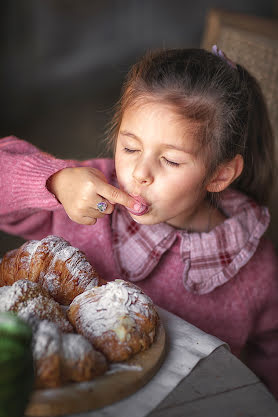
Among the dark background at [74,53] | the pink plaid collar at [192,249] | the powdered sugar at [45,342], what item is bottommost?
the dark background at [74,53]

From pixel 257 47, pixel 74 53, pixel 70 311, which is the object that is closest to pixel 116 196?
pixel 70 311

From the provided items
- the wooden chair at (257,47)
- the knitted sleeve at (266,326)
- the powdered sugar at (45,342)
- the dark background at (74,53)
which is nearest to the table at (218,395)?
the powdered sugar at (45,342)

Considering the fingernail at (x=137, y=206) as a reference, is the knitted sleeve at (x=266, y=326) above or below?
below

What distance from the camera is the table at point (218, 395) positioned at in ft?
2.37

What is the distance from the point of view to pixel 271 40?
1.97 m

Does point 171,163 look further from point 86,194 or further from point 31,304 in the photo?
point 31,304

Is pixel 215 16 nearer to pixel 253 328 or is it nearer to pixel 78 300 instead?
pixel 253 328

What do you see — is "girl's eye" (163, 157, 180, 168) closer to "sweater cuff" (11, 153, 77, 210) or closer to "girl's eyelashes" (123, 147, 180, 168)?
"girl's eyelashes" (123, 147, 180, 168)

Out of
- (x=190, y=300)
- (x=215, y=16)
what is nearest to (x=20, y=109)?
(x=215, y=16)

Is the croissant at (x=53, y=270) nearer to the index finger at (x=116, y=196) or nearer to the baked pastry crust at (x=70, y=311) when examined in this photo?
the baked pastry crust at (x=70, y=311)

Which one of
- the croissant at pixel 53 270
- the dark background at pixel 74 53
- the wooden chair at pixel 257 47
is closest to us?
the croissant at pixel 53 270

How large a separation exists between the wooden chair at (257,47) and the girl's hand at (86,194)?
44.4 inches

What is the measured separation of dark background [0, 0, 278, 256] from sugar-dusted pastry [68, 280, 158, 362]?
94.1 inches

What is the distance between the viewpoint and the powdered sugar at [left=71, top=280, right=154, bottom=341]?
2.41 ft
